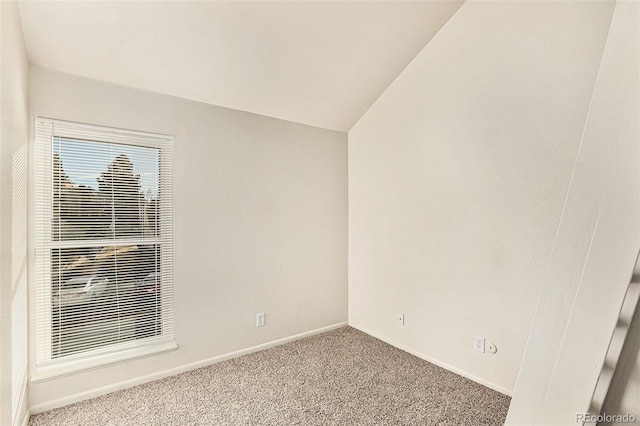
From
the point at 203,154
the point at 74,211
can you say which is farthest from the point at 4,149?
the point at 203,154

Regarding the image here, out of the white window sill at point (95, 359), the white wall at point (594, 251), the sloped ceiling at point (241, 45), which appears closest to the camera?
the white wall at point (594, 251)

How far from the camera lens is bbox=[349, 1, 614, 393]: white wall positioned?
2178 millimetres

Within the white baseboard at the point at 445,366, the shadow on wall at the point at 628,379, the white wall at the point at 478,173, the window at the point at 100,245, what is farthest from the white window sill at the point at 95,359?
the shadow on wall at the point at 628,379

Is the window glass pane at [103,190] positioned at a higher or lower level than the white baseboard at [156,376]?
higher

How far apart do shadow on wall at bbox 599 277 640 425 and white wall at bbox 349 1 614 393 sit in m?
0.95

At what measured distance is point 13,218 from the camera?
5.45 feet

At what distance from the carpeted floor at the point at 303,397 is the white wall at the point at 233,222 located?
8.5 inches

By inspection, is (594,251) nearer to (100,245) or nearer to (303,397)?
(303,397)

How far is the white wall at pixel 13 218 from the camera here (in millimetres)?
1403

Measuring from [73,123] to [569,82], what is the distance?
341 cm

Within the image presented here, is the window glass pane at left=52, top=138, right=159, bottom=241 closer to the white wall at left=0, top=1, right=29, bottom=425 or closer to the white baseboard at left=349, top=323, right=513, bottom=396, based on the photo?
the white wall at left=0, top=1, right=29, bottom=425

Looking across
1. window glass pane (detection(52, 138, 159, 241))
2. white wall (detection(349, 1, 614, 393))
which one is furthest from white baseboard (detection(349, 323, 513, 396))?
window glass pane (detection(52, 138, 159, 241))

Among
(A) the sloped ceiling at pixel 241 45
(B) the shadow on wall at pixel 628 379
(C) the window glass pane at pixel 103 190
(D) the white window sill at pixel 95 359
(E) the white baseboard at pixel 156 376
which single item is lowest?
(E) the white baseboard at pixel 156 376

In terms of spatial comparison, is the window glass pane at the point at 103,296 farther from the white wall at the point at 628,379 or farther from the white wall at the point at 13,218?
the white wall at the point at 628,379
